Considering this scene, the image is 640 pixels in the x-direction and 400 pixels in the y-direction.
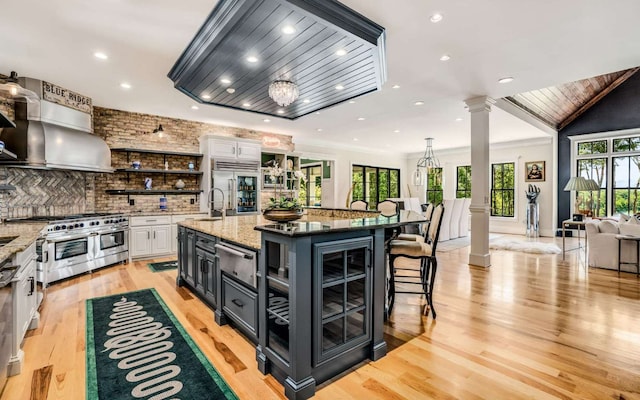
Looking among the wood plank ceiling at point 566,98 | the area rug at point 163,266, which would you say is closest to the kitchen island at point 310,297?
the area rug at point 163,266

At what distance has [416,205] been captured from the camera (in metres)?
8.92

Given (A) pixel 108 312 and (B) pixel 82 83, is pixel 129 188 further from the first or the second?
(A) pixel 108 312

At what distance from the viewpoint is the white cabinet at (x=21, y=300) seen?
2.04m

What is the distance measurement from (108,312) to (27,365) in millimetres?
967

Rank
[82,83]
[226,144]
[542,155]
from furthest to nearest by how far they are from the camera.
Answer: [542,155] < [226,144] < [82,83]

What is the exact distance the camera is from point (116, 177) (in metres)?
5.71

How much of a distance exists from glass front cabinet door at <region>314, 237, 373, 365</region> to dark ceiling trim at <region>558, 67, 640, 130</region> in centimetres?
925

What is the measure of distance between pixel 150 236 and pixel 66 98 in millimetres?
Answer: 2497

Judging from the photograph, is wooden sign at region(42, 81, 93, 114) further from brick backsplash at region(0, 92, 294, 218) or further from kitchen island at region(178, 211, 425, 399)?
kitchen island at region(178, 211, 425, 399)

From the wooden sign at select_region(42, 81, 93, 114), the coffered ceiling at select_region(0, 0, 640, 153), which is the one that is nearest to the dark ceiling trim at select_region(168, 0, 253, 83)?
the coffered ceiling at select_region(0, 0, 640, 153)

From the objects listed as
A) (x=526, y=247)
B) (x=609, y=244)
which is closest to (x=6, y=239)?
(x=609, y=244)

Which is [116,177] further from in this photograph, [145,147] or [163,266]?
[163,266]

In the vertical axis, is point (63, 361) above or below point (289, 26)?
below

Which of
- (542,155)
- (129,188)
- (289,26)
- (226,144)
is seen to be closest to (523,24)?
(289,26)
